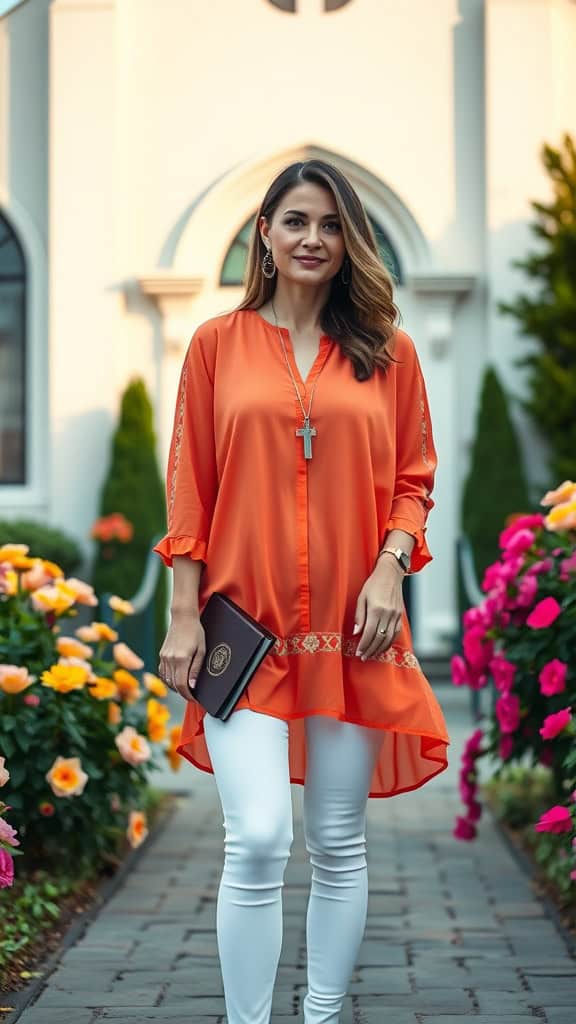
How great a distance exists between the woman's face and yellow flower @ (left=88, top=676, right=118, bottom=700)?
2026 millimetres

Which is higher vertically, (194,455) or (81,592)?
(194,455)

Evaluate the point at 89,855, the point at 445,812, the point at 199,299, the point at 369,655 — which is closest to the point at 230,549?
the point at 369,655

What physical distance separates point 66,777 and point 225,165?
24.5 ft

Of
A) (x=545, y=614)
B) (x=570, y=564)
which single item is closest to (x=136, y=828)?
(x=545, y=614)

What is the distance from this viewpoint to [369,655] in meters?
2.85

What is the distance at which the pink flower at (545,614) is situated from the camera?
13.9 feet

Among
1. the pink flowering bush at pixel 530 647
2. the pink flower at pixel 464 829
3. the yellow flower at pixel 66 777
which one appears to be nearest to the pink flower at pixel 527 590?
the pink flowering bush at pixel 530 647

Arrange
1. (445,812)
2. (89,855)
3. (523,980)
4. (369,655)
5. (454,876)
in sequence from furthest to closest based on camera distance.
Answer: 1. (445,812)
2. (454,876)
3. (89,855)
4. (523,980)
5. (369,655)

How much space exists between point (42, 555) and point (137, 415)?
1233 millimetres

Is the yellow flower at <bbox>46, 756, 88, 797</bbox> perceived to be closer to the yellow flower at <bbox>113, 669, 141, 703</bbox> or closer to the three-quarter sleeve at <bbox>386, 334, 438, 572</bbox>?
the yellow flower at <bbox>113, 669, 141, 703</bbox>

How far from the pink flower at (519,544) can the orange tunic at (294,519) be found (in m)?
1.92

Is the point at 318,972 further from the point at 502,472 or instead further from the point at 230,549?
the point at 502,472

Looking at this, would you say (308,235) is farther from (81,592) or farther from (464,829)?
(464,829)

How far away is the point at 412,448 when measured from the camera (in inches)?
121
